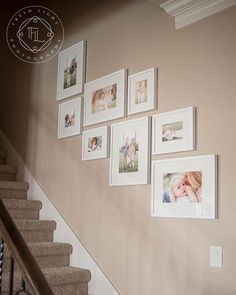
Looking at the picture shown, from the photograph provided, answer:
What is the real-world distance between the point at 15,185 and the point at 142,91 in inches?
66.9

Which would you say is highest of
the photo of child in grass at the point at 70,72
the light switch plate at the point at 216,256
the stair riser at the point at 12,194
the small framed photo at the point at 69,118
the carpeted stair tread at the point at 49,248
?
the photo of child in grass at the point at 70,72

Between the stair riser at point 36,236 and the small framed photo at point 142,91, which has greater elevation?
the small framed photo at point 142,91

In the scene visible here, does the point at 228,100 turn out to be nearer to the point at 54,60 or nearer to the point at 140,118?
the point at 140,118

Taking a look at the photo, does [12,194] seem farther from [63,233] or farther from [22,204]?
[63,233]

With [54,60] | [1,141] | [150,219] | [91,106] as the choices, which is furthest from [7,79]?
[150,219]

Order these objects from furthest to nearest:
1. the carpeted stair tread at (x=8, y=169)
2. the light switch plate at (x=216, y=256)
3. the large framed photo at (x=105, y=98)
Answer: the carpeted stair tread at (x=8, y=169)
the large framed photo at (x=105, y=98)
the light switch plate at (x=216, y=256)

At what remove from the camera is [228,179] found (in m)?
2.18

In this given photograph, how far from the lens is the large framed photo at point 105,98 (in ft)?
9.53

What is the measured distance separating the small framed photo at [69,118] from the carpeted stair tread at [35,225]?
2.45ft

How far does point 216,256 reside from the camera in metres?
2.17

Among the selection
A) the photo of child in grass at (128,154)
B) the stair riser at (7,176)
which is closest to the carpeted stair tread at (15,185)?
the stair riser at (7,176)

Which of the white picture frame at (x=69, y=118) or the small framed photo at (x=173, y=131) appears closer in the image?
the small framed photo at (x=173, y=131)

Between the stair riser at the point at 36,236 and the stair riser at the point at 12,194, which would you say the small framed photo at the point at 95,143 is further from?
the stair riser at the point at 12,194

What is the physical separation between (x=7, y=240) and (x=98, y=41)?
2069mm
